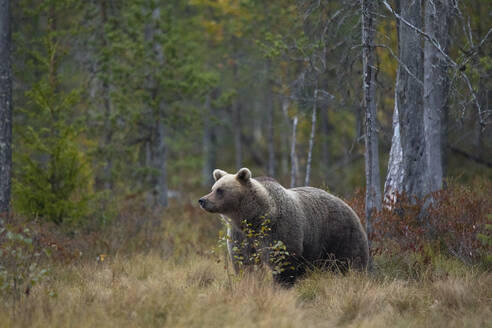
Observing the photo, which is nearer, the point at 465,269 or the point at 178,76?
the point at 465,269

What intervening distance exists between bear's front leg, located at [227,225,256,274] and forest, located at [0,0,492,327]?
168 mm

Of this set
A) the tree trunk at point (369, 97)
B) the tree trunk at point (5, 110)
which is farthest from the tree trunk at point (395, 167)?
the tree trunk at point (5, 110)

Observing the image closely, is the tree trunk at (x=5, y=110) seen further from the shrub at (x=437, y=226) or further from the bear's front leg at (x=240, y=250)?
the shrub at (x=437, y=226)

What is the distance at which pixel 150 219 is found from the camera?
11.1 meters

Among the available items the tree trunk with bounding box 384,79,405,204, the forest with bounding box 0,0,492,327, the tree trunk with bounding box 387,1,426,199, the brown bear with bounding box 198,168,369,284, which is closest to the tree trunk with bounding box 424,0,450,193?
the forest with bounding box 0,0,492,327

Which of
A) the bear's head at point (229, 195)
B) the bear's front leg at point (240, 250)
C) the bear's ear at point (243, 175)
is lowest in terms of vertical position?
the bear's front leg at point (240, 250)

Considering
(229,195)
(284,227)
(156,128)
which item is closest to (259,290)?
(284,227)

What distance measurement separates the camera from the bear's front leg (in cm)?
650

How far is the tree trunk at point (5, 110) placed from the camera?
952 centimetres

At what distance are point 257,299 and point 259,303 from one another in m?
0.08

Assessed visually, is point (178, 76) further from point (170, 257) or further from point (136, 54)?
point (170, 257)

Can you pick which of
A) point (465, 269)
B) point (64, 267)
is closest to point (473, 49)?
point (465, 269)

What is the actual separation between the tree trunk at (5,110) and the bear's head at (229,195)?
4.68 m

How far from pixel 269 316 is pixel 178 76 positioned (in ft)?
35.9
